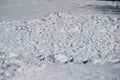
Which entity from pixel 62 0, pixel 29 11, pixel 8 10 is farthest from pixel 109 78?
pixel 62 0

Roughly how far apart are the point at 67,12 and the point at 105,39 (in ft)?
3.24

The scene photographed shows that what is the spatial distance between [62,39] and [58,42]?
8 centimetres

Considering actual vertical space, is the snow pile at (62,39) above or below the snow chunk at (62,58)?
above

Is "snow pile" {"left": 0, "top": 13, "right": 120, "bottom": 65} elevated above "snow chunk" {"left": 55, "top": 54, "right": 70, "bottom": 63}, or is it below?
above

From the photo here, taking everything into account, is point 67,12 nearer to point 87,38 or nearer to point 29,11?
point 29,11

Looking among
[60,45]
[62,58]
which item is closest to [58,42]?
[60,45]

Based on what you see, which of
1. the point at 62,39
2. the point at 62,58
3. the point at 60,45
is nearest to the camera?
the point at 62,58

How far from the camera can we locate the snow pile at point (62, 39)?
1717mm

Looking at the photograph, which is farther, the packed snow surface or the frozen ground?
the packed snow surface

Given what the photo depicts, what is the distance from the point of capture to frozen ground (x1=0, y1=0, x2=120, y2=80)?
5.01 feet

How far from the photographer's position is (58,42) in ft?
6.40

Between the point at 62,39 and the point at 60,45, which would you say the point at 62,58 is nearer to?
the point at 60,45

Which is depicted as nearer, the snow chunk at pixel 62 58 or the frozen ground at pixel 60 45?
the frozen ground at pixel 60 45

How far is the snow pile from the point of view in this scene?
1717mm
